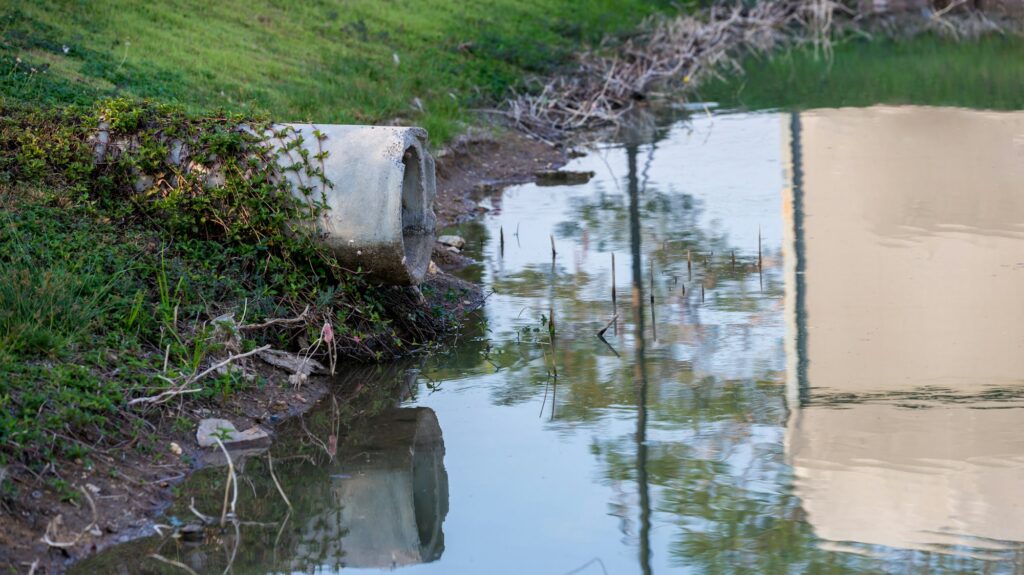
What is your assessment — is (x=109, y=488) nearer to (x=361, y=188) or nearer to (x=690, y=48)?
(x=361, y=188)

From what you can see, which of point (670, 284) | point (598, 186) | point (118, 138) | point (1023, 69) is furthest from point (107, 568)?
point (1023, 69)

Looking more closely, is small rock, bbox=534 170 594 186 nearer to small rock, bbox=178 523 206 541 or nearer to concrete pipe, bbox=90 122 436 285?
concrete pipe, bbox=90 122 436 285

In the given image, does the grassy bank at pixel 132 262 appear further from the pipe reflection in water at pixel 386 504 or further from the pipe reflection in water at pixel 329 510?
the pipe reflection in water at pixel 386 504

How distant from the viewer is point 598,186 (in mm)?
13508

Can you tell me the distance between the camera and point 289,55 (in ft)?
49.6

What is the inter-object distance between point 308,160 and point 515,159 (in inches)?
270

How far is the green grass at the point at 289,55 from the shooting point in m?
11.4

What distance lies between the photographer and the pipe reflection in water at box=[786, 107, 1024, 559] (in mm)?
6090

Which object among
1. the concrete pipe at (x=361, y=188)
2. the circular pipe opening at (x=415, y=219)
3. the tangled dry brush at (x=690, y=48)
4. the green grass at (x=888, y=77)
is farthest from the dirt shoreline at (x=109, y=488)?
the green grass at (x=888, y=77)

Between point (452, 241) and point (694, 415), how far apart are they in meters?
4.20

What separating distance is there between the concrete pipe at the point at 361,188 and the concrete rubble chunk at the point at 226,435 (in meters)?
1.41

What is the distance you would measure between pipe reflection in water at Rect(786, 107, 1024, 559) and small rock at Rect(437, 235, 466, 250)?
8.99 feet

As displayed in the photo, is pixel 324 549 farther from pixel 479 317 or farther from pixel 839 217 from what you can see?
pixel 839 217

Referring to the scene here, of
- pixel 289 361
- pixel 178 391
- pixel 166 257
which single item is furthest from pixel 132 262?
pixel 178 391
